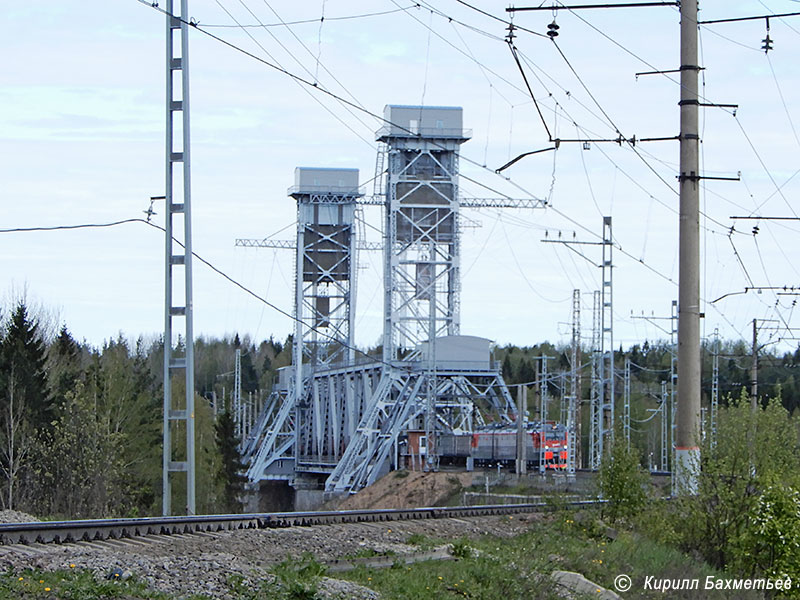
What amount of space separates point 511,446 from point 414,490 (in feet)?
27.8

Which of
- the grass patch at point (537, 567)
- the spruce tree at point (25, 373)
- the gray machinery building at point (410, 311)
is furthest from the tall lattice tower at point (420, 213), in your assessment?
the grass patch at point (537, 567)

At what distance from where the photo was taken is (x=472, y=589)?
15477mm

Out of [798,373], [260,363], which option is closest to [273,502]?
[798,373]

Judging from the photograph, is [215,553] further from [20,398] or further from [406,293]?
[406,293]

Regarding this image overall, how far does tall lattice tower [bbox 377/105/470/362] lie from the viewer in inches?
2586

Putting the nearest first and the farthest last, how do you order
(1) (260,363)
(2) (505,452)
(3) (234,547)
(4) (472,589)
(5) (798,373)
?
1. (4) (472,589)
2. (3) (234,547)
3. (2) (505,452)
4. (5) (798,373)
5. (1) (260,363)

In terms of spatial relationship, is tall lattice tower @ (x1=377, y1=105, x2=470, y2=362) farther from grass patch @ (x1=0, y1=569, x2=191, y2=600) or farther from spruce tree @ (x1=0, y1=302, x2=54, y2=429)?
grass patch @ (x1=0, y1=569, x2=191, y2=600)

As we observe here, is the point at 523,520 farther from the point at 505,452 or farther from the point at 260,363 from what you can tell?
the point at 260,363

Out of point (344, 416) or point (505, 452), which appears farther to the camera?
point (344, 416)

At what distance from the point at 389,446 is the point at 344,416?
14.9m

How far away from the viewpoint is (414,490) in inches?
2173

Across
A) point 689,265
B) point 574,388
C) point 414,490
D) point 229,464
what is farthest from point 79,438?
point 689,265

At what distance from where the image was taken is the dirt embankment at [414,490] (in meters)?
54.2

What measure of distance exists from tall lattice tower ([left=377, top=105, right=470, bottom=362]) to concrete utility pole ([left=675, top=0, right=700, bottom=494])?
148 ft
